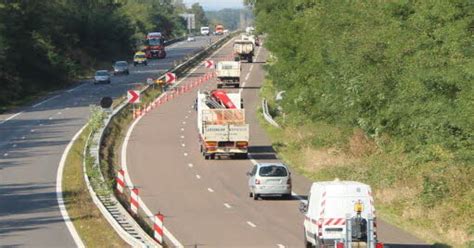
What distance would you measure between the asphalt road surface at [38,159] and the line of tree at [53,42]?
3517mm

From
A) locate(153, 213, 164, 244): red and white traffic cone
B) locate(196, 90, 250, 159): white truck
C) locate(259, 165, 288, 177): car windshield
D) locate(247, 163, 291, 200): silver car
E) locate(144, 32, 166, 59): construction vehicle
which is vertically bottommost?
locate(144, 32, 166, 59): construction vehicle

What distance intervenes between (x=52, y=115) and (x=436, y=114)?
42.4 meters

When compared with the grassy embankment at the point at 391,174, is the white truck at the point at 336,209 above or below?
above

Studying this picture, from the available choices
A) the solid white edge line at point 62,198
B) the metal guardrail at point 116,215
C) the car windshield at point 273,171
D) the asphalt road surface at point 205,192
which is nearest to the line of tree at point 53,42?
the asphalt road surface at point 205,192

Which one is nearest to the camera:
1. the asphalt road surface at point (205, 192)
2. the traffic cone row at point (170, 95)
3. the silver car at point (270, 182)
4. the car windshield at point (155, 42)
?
the asphalt road surface at point (205, 192)

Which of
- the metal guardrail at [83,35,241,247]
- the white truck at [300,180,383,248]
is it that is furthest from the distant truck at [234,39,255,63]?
the white truck at [300,180,383,248]

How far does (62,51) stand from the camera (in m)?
122

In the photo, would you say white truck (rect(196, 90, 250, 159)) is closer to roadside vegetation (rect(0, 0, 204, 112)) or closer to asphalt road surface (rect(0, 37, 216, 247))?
asphalt road surface (rect(0, 37, 216, 247))

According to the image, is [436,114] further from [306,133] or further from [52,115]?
[52,115]

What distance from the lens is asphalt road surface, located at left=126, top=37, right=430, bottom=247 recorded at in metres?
33.2

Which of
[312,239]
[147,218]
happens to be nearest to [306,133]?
[147,218]

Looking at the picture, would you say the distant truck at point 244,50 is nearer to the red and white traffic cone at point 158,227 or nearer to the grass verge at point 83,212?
the grass verge at point 83,212

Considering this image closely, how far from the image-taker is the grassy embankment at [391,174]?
1344 inches

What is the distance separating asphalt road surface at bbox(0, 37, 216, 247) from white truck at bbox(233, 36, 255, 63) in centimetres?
1838
